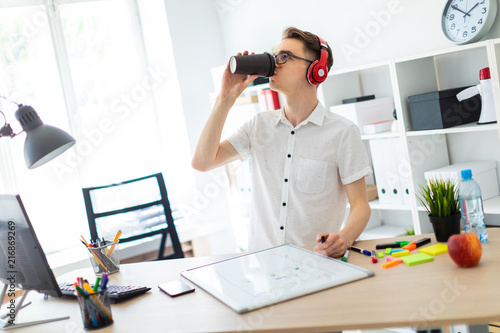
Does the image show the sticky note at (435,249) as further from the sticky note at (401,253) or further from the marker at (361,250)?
the marker at (361,250)

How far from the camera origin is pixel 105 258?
6.58 feet

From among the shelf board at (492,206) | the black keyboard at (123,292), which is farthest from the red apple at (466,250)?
the shelf board at (492,206)

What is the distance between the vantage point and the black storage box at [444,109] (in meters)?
2.58

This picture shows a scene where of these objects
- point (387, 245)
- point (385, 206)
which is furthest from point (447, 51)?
point (387, 245)

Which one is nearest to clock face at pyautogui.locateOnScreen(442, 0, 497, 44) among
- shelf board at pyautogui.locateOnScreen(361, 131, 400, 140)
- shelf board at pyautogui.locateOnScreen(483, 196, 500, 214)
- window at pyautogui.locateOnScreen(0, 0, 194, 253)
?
shelf board at pyautogui.locateOnScreen(361, 131, 400, 140)

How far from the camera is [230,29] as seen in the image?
4277 mm

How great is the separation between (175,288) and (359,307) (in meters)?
0.64

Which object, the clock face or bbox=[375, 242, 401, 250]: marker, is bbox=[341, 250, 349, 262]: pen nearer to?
bbox=[375, 242, 401, 250]: marker

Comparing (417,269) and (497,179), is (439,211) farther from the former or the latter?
(497,179)

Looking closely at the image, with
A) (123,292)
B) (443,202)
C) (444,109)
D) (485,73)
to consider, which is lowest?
(123,292)

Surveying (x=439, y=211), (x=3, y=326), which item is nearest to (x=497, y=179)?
(x=439, y=211)

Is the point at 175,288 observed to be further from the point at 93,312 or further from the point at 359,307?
the point at 359,307

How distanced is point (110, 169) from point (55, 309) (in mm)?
2494

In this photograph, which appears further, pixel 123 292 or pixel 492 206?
pixel 492 206
